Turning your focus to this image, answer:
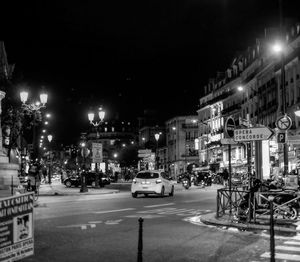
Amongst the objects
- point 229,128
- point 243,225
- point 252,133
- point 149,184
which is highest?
point 229,128

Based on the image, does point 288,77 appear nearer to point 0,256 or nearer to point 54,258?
point 54,258

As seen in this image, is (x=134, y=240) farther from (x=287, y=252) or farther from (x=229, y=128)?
(x=229, y=128)

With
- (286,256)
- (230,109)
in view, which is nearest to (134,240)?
(286,256)

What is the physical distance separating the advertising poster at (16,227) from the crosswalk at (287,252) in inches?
208

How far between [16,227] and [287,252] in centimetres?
641

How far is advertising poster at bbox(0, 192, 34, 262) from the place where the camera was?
19.0 feet

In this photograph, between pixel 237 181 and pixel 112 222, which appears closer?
pixel 112 222

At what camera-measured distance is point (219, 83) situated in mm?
108625

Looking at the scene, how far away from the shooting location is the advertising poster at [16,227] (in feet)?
19.0

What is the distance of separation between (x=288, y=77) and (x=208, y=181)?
19.6m

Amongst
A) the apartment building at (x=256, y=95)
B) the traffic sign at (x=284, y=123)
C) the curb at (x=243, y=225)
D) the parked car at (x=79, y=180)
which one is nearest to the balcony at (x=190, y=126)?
the apartment building at (x=256, y=95)

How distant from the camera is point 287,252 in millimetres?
10867

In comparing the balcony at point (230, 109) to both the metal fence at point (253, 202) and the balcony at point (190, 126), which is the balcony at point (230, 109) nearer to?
the balcony at point (190, 126)

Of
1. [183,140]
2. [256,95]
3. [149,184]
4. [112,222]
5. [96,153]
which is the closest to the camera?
[112,222]
